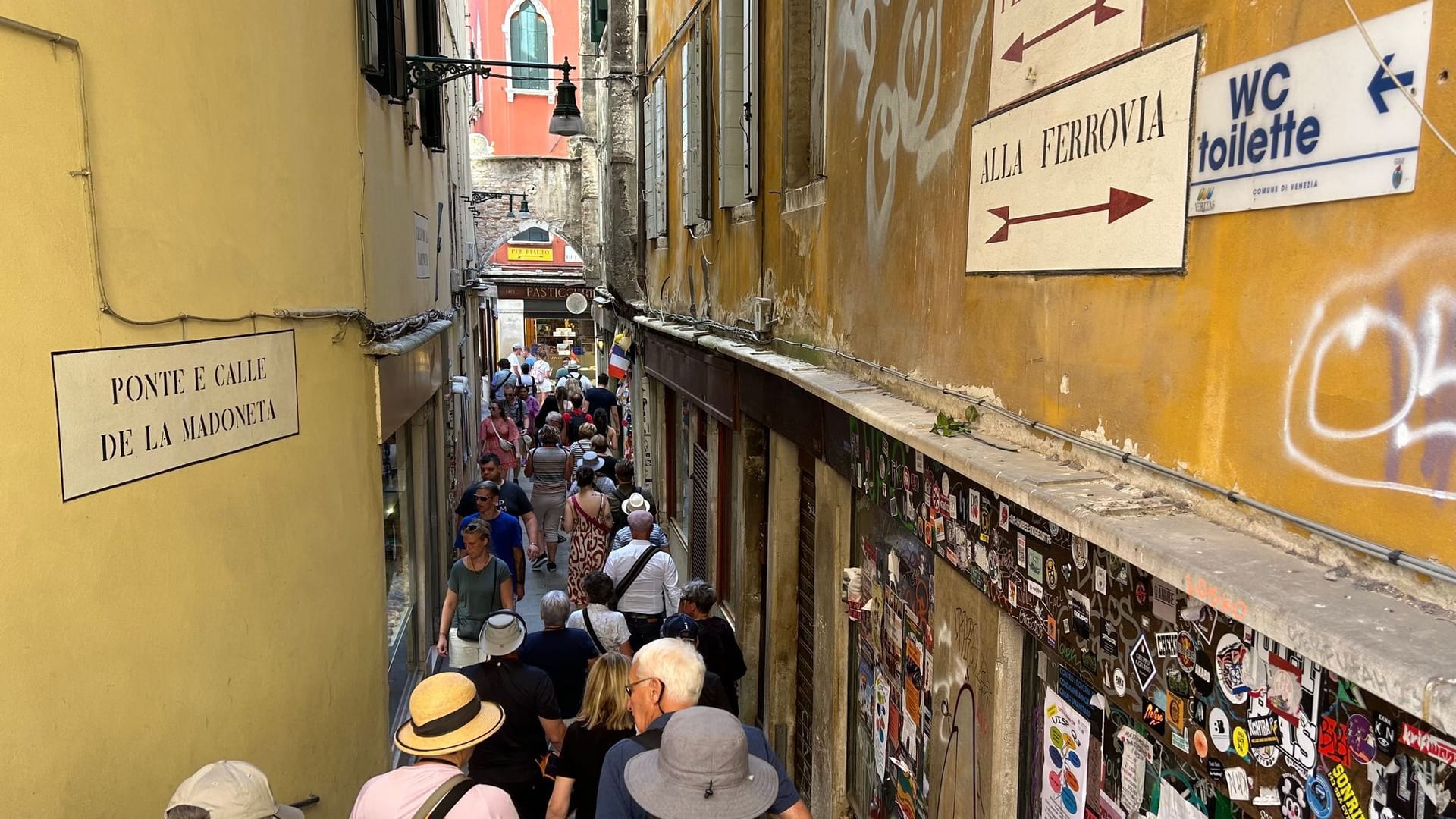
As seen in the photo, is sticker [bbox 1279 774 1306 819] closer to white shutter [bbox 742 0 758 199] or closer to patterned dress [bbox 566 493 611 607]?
white shutter [bbox 742 0 758 199]

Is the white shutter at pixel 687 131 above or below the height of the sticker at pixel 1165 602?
above

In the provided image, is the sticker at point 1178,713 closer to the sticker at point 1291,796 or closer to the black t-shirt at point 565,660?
the sticker at point 1291,796

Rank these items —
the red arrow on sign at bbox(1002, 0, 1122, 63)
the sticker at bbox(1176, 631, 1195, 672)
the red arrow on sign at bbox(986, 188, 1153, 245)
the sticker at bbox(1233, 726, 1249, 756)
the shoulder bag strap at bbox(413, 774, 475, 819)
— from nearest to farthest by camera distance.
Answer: the sticker at bbox(1233, 726, 1249, 756) → the sticker at bbox(1176, 631, 1195, 672) → the red arrow on sign at bbox(986, 188, 1153, 245) → the red arrow on sign at bbox(1002, 0, 1122, 63) → the shoulder bag strap at bbox(413, 774, 475, 819)

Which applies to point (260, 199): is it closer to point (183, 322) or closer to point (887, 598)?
point (183, 322)

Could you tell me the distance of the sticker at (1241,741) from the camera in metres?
2.12

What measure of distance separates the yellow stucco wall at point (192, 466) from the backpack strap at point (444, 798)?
3.04ft

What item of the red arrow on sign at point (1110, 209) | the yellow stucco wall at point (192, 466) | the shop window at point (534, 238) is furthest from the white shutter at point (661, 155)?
the shop window at point (534, 238)

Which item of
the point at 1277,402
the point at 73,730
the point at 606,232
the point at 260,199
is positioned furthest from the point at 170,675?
the point at 606,232

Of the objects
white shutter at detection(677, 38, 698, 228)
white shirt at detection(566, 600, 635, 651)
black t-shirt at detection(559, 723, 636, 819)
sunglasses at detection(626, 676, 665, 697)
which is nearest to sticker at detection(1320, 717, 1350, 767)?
sunglasses at detection(626, 676, 665, 697)

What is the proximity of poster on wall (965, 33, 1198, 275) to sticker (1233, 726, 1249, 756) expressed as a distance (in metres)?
1.05

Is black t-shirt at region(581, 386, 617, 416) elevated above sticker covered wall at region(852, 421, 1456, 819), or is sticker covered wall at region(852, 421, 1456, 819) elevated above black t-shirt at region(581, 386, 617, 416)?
sticker covered wall at region(852, 421, 1456, 819)

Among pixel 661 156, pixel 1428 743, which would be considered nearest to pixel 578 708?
pixel 1428 743

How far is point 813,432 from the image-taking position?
588 centimetres

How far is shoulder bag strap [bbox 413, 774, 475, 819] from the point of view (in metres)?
3.10
